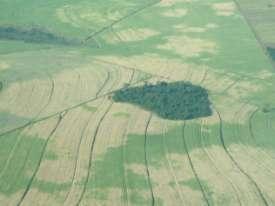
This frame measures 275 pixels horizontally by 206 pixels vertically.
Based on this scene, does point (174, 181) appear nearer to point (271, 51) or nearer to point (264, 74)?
point (264, 74)

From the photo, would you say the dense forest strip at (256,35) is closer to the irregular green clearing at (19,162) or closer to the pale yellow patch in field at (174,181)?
the pale yellow patch in field at (174,181)

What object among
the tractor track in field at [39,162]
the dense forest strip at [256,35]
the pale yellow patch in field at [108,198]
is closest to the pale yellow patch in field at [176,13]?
the dense forest strip at [256,35]

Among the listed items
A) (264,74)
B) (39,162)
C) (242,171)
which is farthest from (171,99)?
(39,162)

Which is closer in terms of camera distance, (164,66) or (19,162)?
(19,162)

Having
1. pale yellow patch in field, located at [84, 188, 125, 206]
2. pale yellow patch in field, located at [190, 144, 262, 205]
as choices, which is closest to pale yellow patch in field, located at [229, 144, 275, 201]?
pale yellow patch in field, located at [190, 144, 262, 205]

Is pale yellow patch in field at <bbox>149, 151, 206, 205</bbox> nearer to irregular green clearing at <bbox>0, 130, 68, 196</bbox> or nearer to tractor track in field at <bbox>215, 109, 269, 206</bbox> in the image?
tractor track in field at <bbox>215, 109, 269, 206</bbox>

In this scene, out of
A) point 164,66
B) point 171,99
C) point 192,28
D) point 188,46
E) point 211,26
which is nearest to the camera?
point 171,99

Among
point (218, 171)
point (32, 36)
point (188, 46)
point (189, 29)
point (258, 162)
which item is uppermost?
point (32, 36)

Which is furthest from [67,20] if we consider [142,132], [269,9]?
[142,132]
